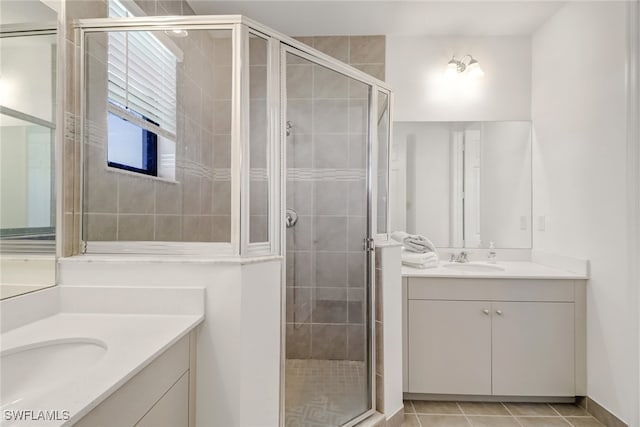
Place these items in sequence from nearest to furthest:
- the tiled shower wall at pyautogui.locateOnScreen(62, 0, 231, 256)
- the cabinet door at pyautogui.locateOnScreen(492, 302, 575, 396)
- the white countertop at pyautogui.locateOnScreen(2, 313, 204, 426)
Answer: the white countertop at pyautogui.locateOnScreen(2, 313, 204, 426) → the tiled shower wall at pyautogui.locateOnScreen(62, 0, 231, 256) → the cabinet door at pyautogui.locateOnScreen(492, 302, 575, 396)

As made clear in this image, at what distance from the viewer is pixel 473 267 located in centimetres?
240

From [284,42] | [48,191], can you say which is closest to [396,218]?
[284,42]

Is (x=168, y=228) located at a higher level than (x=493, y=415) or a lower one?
higher

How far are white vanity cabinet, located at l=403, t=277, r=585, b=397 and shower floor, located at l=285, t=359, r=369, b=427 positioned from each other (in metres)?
0.45

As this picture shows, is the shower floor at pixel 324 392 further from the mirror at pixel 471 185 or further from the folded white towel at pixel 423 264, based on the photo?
the mirror at pixel 471 185

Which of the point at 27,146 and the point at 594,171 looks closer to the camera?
the point at 27,146

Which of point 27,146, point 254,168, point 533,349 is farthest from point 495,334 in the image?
point 27,146

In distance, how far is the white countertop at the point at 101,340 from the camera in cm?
64

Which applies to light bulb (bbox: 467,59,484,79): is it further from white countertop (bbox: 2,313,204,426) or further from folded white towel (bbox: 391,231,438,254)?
white countertop (bbox: 2,313,204,426)

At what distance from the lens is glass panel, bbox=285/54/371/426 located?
156 cm

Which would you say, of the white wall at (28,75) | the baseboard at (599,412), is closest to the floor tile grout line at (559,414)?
the baseboard at (599,412)

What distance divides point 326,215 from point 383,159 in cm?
48

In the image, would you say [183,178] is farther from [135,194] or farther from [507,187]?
[507,187]

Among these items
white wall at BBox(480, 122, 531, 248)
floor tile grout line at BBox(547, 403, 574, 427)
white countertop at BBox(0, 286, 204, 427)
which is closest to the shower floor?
white countertop at BBox(0, 286, 204, 427)
